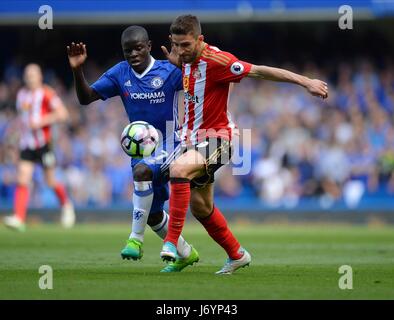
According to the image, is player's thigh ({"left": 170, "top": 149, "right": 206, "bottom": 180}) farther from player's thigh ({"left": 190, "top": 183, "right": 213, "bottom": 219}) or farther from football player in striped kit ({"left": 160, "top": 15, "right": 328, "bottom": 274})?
player's thigh ({"left": 190, "top": 183, "right": 213, "bottom": 219})

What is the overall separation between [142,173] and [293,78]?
1.71 metres

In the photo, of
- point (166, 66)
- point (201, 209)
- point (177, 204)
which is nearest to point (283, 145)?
point (166, 66)

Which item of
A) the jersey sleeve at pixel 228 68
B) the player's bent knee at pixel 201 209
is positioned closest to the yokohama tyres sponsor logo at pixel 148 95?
the jersey sleeve at pixel 228 68

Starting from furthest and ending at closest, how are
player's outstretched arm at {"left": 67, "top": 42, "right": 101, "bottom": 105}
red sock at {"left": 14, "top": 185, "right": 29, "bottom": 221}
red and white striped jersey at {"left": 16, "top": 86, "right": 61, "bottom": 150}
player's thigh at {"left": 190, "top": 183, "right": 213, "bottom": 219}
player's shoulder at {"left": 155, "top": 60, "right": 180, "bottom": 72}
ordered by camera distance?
1. red and white striped jersey at {"left": 16, "top": 86, "right": 61, "bottom": 150}
2. red sock at {"left": 14, "top": 185, "right": 29, "bottom": 221}
3. player's shoulder at {"left": 155, "top": 60, "right": 180, "bottom": 72}
4. player's outstretched arm at {"left": 67, "top": 42, "right": 101, "bottom": 105}
5. player's thigh at {"left": 190, "top": 183, "right": 213, "bottom": 219}

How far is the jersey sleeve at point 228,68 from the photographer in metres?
7.90

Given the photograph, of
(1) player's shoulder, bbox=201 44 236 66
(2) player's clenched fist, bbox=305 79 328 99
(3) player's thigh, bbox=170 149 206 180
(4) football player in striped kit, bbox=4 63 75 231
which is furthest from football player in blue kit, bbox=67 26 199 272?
(4) football player in striped kit, bbox=4 63 75 231

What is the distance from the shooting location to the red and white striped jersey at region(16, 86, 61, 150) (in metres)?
16.2

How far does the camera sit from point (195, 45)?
7973mm

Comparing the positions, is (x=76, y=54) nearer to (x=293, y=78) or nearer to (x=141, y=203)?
(x=141, y=203)

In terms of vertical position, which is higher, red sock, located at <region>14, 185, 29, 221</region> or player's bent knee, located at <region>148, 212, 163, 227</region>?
red sock, located at <region>14, 185, 29, 221</region>

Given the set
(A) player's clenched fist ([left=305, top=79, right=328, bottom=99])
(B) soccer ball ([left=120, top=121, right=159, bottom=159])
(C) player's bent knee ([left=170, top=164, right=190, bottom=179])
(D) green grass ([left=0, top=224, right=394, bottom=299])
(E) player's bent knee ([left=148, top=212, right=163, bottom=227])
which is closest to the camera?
(D) green grass ([left=0, top=224, right=394, bottom=299])

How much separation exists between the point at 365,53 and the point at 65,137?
7.85m

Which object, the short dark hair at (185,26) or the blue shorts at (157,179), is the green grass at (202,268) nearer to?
the blue shorts at (157,179)

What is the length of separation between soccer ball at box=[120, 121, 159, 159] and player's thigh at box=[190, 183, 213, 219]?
2.05 ft
